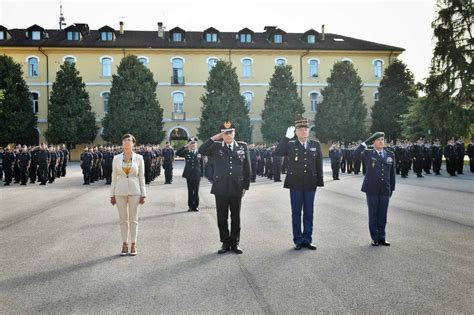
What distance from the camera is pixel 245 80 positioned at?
63062 mm

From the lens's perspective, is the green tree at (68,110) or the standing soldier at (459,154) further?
the green tree at (68,110)

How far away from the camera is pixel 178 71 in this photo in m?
62.1

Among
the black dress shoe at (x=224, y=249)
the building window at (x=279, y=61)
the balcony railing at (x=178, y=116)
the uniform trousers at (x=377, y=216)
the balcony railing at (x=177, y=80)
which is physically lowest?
the black dress shoe at (x=224, y=249)

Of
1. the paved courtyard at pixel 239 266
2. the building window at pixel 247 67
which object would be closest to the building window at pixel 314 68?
the building window at pixel 247 67

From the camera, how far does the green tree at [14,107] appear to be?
54688mm

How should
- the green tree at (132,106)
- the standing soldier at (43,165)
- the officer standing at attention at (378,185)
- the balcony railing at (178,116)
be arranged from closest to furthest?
the officer standing at attention at (378,185)
the standing soldier at (43,165)
the green tree at (132,106)
the balcony railing at (178,116)

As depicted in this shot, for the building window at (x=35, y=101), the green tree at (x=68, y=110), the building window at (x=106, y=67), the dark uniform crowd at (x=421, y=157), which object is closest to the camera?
the dark uniform crowd at (x=421, y=157)

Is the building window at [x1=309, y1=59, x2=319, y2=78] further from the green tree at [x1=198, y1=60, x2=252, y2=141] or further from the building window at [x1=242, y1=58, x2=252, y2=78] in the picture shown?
the green tree at [x1=198, y1=60, x2=252, y2=141]

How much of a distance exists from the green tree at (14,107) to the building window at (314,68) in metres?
31.5

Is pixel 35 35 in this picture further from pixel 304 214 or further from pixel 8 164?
pixel 304 214

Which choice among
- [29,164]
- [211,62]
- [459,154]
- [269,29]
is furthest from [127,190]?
[269,29]

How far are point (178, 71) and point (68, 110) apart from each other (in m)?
13.4

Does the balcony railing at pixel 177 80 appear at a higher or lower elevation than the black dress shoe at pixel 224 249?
higher

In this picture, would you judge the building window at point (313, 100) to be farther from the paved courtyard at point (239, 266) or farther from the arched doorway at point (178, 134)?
the paved courtyard at point (239, 266)
